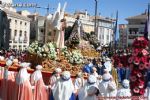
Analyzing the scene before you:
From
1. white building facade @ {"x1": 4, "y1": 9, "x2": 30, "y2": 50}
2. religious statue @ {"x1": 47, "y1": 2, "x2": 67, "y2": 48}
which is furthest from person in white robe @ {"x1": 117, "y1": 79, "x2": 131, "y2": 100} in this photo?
white building facade @ {"x1": 4, "y1": 9, "x2": 30, "y2": 50}

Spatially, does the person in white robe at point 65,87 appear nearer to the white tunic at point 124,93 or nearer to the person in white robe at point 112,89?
the person in white robe at point 112,89

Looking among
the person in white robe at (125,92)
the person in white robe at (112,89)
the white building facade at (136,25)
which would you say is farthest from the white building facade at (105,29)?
the person in white robe at (125,92)

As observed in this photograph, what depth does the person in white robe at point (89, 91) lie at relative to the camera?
39.4ft

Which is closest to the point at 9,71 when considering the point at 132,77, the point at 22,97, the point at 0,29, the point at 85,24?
the point at 22,97

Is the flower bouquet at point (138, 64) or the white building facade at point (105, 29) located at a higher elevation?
the white building facade at point (105, 29)

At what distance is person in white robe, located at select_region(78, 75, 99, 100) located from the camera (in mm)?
12008

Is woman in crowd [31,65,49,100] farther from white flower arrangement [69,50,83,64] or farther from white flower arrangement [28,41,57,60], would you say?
white flower arrangement [69,50,83,64]

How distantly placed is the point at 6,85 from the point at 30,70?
94 cm

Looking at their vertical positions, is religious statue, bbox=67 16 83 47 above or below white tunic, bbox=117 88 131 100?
above

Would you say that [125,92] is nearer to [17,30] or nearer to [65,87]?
[65,87]

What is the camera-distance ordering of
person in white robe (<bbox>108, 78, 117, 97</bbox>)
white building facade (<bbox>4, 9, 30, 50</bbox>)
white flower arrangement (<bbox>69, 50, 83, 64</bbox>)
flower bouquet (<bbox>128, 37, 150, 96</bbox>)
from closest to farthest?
flower bouquet (<bbox>128, 37, 150, 96</bbox>)
person in white robe (<bbox>108, 78, 117, 97</bbox>)
white flower arrangement (<bbox>69, 50, 83, 64</bbox>)
white building facade (<bbox>4, 9, 30, 50</bbox>)

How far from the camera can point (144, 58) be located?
12102 mm

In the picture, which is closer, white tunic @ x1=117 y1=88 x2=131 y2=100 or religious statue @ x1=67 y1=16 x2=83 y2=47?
white tunic @ x1=117 y1=88 x2=131 y2=100

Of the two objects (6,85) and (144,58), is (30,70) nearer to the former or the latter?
(6,85)
